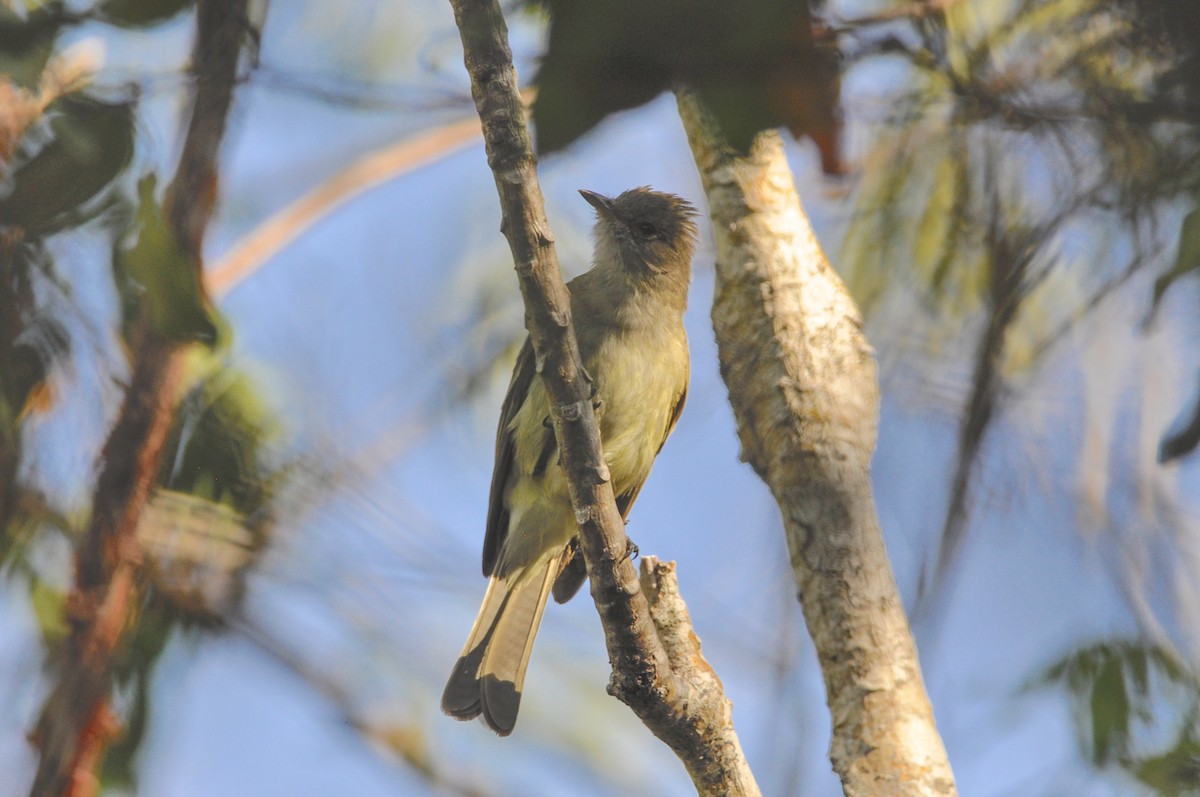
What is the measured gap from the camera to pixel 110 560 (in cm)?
248

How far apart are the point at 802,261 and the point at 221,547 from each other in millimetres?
1954

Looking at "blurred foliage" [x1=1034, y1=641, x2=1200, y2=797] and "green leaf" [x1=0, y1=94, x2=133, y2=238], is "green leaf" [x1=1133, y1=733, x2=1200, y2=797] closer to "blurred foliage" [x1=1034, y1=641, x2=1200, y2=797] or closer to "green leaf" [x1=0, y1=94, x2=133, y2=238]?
"blurred foliage" [x1=1034, y1=641, x2=1200, y2=797]

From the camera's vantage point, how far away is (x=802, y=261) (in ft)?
11.8

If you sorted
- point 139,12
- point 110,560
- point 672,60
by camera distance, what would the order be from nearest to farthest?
point 672,60 < point 139,12 < point 110,560

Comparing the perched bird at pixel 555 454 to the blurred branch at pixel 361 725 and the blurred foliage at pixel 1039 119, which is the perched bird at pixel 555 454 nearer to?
the blurred branch at pixel 361 725

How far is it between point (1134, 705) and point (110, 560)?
2.20 metres

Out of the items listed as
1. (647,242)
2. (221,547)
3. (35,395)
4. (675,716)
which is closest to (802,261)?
(647,242)

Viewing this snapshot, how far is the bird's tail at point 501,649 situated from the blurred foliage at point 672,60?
3.02m

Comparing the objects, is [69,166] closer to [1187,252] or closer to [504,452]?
[1187,252]

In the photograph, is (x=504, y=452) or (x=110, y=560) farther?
(x=504, y=452)

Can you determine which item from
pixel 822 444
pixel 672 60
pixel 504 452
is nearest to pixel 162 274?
pixel 672 60

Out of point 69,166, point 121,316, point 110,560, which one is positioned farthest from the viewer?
point 110,560

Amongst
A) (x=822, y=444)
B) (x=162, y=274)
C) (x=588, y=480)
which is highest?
(x=822, y=444)

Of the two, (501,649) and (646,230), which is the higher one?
(646,230)
